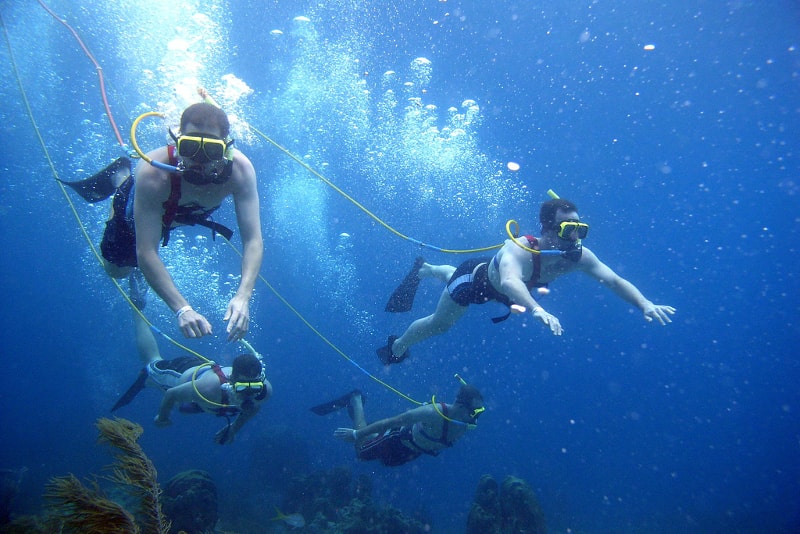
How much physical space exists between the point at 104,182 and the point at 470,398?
6779 mm

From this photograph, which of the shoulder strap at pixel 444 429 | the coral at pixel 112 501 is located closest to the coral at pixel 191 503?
the shoulder strap at pixel 444 429

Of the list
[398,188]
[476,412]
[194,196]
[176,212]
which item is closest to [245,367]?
[176,212]

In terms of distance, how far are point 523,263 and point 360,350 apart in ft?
127

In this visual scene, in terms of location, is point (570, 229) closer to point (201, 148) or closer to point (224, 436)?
point (201, 148)

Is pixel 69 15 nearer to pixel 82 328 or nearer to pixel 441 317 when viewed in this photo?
pixel 441 317

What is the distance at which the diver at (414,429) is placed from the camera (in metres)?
7.08

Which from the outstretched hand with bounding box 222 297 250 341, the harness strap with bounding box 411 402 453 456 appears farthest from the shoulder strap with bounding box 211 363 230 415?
the harness strap with bounding box 411 402 453 456

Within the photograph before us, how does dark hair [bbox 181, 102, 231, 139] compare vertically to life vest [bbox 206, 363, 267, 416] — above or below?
above

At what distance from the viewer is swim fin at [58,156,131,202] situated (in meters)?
5.60

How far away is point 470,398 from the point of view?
7035 millimetres

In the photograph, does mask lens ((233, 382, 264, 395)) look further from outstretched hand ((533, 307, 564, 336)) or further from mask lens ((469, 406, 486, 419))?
outstretched hand ((533, 307, 564, 336))

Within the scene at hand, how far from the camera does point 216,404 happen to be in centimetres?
586

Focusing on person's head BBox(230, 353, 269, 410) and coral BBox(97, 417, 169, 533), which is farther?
person's head BBox(230, 353, 269, 410)

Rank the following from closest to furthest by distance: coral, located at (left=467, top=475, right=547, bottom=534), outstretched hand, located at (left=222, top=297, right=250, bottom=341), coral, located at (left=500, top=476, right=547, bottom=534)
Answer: outstretched hand, located at (left=222, top=297, right=250, bottom=341) → coral, located at (left=467, top=475, right=547, bottom=534) → coral, located at (left=500, top=476, right=547, bottom=534)
